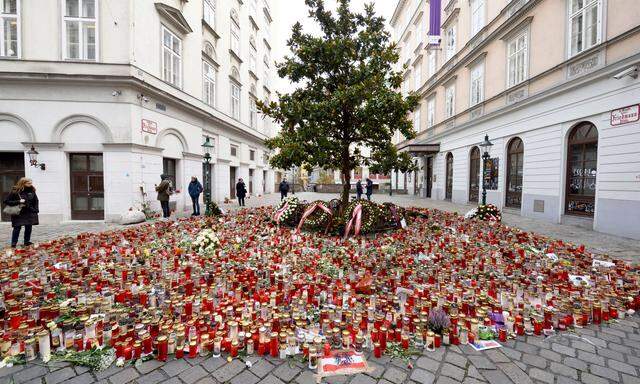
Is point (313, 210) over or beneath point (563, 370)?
over

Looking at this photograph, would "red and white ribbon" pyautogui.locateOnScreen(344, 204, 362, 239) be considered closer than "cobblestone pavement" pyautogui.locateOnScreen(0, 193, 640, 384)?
No

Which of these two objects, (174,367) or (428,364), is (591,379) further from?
(174,367)

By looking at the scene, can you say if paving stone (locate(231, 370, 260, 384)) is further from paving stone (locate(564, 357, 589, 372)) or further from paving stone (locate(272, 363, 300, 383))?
paving stone (locate(564, 357, 589, 372))

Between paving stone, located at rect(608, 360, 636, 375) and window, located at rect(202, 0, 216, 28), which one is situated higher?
window, located at rect(202, 0, 216, 28)

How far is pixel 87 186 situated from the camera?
11688 mm

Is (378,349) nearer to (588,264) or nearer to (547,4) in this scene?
(588,264)

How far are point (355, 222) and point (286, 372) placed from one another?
17.6 ft

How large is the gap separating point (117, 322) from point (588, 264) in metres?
7.53

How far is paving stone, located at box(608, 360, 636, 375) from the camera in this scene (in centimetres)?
254

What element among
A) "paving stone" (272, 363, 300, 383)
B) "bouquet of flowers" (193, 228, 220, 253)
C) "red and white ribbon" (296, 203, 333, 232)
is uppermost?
"red and white ribbon" (296, 203, 333, 232)

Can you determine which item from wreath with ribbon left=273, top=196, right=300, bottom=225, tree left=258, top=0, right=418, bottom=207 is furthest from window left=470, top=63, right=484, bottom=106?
wreath with ribbon left=273, top=196, right=300, bottom=225

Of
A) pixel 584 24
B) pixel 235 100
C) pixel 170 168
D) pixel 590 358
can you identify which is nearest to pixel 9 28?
pixel 170 168

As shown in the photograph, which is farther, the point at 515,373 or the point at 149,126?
the point at 149,126

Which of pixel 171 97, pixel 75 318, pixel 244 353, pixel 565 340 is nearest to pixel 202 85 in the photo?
pixel 171 97
